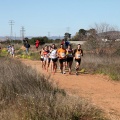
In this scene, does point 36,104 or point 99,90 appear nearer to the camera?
point 36,104

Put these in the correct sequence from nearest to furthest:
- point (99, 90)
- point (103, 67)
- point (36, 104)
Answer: point (36, 104), point (99, 90), point (103, 67)

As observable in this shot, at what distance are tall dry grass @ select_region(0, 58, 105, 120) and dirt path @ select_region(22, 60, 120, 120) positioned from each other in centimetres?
90

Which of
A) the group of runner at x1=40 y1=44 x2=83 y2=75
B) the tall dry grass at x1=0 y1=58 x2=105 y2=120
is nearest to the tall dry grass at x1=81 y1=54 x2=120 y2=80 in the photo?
the group of runner at x1=40 y1=44 x2=83 y2=75

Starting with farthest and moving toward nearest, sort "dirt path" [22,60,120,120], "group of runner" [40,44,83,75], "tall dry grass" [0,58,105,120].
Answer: "group of runner" [40,44,83,75] < "dirt path" [22,60,120,120] < "tall dry grass" [0,58,105,120]

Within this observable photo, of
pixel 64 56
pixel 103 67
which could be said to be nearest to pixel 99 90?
pixel 64 56

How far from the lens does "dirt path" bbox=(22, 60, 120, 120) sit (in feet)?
31.9

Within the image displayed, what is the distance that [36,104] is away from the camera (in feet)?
25.7

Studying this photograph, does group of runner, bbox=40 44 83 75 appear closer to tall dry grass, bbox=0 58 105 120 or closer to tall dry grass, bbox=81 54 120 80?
tall dry grass, bbox=81 54 120 80

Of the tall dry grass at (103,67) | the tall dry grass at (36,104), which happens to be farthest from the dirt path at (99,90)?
the tall dry grass at (36,104)

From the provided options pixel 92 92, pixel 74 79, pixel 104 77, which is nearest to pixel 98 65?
pixel 104 77

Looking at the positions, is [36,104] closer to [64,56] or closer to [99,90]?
[99,90]

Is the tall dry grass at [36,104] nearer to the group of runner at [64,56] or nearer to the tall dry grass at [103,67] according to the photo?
the tall dry grass at [103,67]

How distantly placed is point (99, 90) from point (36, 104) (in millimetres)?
5885

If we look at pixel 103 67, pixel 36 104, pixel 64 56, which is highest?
pixel 64 56
